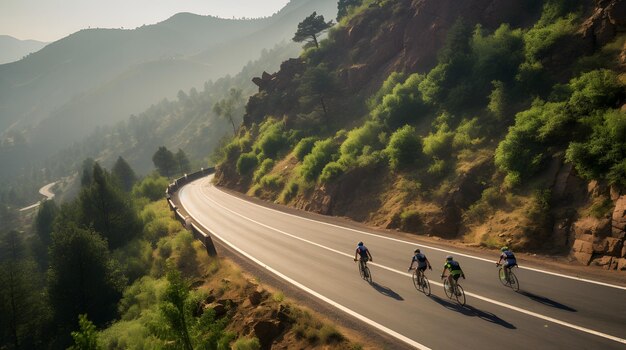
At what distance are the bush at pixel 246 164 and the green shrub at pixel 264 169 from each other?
12.8ft

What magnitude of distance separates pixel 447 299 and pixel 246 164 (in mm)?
40258

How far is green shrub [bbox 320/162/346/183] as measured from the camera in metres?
31.4

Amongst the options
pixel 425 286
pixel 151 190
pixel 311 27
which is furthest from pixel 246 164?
pixel 425 286

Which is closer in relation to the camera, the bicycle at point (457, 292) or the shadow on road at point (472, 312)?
the shadow on road at point (472, 312)

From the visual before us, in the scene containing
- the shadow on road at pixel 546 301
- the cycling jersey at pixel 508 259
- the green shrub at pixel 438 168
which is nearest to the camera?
the shadow on road at pixel 546 301

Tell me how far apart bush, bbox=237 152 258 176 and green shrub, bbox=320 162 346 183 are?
19713mm

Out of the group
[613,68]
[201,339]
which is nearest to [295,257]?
[201,339]

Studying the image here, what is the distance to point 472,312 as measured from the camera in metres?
11.9

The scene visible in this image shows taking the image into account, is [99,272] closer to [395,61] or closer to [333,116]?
[333,116]

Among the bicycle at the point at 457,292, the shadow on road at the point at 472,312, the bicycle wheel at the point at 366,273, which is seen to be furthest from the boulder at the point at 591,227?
the bicycle wheel at the point at 366,273

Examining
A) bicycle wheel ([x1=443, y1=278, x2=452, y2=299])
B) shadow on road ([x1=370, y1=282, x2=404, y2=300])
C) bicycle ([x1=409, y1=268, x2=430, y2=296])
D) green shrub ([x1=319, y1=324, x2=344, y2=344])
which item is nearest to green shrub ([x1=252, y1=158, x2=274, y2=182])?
shadow on road ([x1=370, y1=282, x2=404, y2=300])

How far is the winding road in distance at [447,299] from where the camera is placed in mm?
10109

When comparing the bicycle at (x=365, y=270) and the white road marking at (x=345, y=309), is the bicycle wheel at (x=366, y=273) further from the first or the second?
the white road marking at (x=345, y=309)

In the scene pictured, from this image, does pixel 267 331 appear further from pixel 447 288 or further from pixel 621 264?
pixel 621 264
